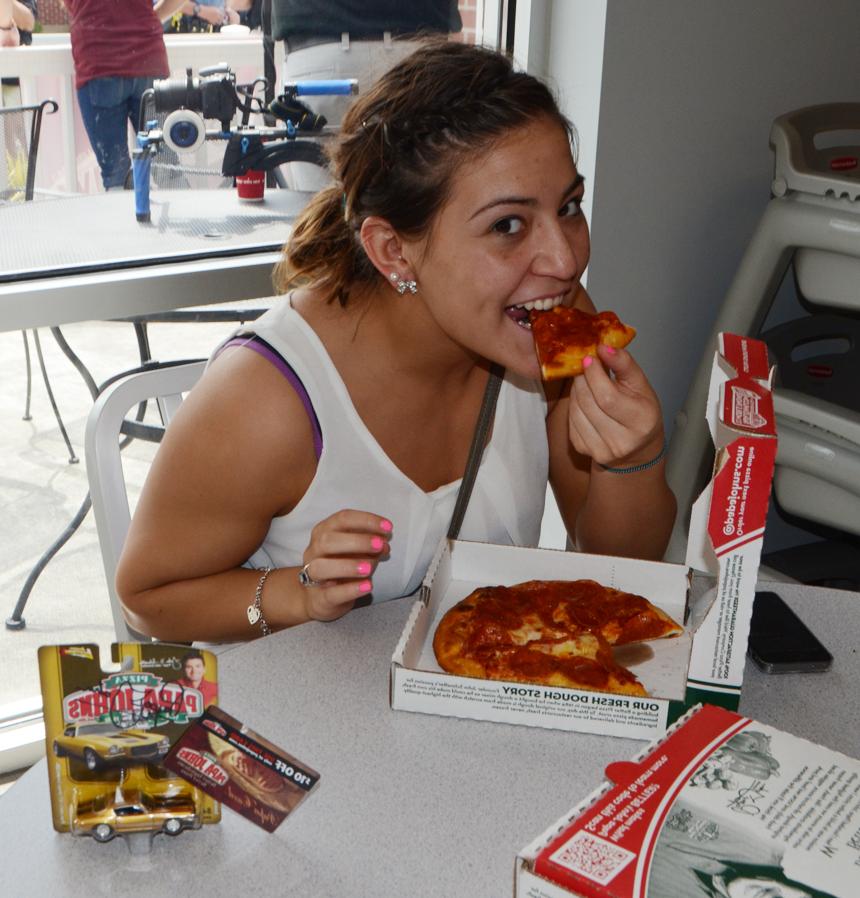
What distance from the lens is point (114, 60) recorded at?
7.54 ft

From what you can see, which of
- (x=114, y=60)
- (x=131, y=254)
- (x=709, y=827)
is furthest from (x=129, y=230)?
(x=709, y=827)

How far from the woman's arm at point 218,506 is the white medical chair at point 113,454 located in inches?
6.8

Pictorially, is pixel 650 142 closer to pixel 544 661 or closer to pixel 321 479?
pixel 321 479

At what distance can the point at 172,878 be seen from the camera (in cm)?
91

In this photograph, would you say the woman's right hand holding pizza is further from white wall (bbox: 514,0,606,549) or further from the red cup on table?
the red cup on table

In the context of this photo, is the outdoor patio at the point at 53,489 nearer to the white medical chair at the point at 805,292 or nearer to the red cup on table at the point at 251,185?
the red cup on table at the point at 251,185

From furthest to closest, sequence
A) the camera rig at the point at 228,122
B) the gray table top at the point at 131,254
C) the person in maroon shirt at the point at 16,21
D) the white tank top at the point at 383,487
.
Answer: the camera rig at the point at 228,122
the gray table top at the point at 131,254
the person in maroon shirt at the point at 16,21
the white tank top at the point at 383,487

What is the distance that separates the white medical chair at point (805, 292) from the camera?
217cm

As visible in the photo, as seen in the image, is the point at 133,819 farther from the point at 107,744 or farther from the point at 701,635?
the point at 701,635

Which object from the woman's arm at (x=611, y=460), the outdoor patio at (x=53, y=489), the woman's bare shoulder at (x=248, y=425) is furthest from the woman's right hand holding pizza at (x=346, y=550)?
the outdoor patio at (x=53, y=489)

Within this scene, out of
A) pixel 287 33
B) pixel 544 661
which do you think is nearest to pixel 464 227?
pixel 544 661

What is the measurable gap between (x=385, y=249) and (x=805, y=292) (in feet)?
3.84

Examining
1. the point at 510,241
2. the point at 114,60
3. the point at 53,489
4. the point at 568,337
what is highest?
the point at 114,60

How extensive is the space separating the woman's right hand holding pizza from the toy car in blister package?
28 cm
